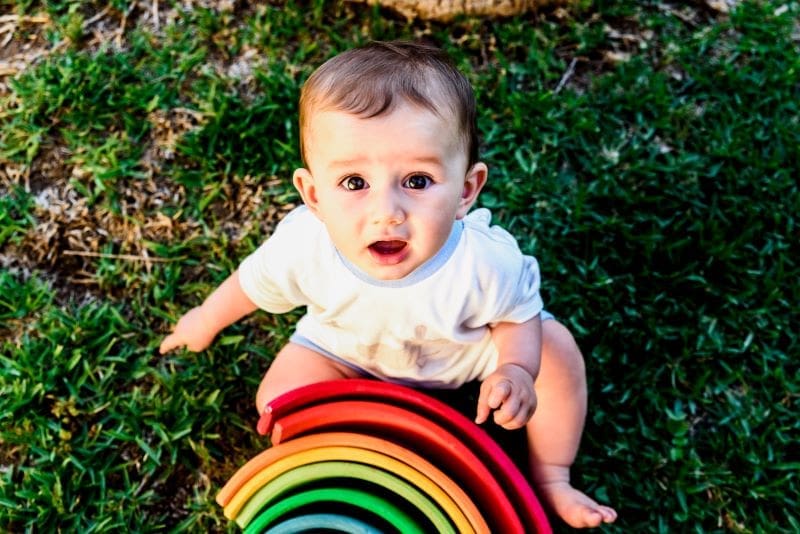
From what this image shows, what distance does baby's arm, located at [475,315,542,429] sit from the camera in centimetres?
173

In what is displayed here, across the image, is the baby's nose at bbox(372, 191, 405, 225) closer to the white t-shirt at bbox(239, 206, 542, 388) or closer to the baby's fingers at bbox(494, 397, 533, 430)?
the white t-shirt at bbox(239, 206, 542, 388)

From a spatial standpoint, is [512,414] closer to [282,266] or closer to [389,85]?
[282,266]

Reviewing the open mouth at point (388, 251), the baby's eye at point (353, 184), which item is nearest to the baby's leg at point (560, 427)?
the open mouth at point (388, 251)

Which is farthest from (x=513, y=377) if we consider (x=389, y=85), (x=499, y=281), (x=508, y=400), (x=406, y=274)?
(x=389, y=85)

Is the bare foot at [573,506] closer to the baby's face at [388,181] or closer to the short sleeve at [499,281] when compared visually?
the short sleeve at [499,281]

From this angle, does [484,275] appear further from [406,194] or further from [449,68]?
[449,68]

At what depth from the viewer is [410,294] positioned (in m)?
1.84

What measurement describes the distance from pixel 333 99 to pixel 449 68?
9.4 inches

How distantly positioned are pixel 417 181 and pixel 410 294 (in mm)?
338

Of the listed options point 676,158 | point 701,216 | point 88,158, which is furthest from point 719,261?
point 88,158

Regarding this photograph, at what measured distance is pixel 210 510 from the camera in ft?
7.34

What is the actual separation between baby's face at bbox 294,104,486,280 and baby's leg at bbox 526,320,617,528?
631mm

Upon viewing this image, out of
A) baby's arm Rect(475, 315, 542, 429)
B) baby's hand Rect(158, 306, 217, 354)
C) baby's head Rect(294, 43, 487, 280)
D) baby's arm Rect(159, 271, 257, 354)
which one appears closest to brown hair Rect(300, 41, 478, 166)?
baby's head Rect(294, 43, 487, 280)

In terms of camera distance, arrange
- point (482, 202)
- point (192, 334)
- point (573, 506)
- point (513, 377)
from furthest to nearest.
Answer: point (482, 202) < point (192, 334) < point (573, 506) < point (513, 377)
